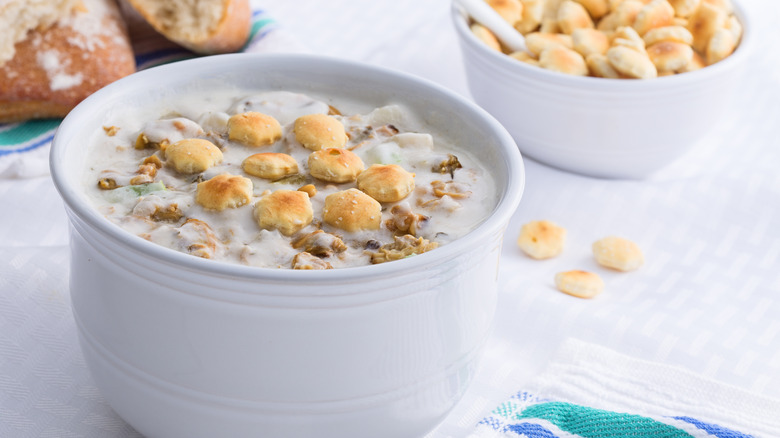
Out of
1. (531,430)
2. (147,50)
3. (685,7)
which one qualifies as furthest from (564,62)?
(147,50)

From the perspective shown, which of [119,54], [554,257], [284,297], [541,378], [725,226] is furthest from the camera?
[119,54]

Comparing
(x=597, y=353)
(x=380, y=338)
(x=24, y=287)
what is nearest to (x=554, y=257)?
(x=597, y=353)

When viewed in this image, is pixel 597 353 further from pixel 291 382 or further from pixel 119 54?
pixel 119 54

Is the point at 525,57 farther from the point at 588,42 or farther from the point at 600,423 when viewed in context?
the point at 600,423

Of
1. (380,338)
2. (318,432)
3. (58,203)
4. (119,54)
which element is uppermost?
(380,338)

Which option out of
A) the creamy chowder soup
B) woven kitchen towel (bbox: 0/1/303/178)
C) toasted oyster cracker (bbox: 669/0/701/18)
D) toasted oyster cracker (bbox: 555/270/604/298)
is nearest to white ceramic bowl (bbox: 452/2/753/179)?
toasted oyster cracker (bbox: 669/0/701/18)

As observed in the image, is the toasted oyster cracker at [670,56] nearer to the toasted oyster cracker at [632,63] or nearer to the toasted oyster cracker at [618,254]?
the toasted oyster cracker at [632,63]
